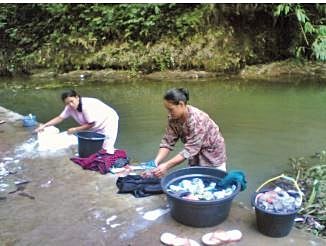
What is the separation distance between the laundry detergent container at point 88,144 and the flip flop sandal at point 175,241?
185 cm

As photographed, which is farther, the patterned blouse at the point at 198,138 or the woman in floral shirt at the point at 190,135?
the patterned blouse at the point at 198,138

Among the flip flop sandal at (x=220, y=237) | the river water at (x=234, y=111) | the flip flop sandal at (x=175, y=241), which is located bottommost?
the river water at (x=234, y=111)

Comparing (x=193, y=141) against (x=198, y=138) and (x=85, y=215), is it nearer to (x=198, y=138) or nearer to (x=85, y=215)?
(x=198, y=138)

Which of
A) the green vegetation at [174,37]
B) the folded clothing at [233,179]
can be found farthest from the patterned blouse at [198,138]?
the green vegetation at [174,37]

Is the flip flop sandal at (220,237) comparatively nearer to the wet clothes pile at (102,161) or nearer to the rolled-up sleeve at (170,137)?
the rolled-up sleeve at (170,137)

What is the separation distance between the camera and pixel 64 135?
17.2 feet

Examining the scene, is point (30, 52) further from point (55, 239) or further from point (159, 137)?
point (55, 239)

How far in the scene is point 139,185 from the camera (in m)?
3.84

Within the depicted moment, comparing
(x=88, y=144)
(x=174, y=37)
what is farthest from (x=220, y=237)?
(x=174, y=37)

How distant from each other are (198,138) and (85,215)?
3.57 feet

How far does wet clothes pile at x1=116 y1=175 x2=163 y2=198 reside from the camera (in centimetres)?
374

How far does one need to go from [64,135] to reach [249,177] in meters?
2.21

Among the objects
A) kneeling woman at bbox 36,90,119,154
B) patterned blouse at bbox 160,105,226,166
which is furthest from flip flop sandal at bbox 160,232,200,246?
kneeling woman at bbox 36,90,119,154

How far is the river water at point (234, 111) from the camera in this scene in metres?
5.56
